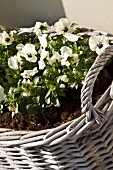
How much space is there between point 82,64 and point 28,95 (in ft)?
0.65

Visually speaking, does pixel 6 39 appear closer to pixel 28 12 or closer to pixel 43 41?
pixel 43 41

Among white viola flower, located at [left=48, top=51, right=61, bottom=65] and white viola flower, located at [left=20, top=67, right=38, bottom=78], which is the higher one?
white viola flower, located at [left=48, top=51, right=61, bottom=65]

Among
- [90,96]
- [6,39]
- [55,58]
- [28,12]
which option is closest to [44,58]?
[55,58]

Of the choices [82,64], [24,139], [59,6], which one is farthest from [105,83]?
[59,6]

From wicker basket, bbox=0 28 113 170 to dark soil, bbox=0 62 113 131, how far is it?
6cm

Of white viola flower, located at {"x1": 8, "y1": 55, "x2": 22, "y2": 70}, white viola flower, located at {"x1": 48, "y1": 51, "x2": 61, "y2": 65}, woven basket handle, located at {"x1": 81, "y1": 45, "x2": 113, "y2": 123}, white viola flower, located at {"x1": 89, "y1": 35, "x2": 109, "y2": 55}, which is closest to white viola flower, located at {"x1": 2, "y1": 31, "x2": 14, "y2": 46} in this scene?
white viola flower, located at {"x1": 8, "y1": 55, "x2": 22, "y2": 70}

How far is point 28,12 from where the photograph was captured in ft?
6.18

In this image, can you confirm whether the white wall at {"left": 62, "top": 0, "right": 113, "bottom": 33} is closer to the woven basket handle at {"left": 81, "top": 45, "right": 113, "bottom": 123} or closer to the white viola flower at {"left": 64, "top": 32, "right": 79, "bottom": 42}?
the white viola flower at {"left": 64, "top": 32, "right": 79, "bottom": 42}

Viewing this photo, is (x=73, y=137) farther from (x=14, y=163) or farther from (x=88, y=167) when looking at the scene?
(x=14, y=163)

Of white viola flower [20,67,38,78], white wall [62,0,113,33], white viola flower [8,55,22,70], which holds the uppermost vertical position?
white wall [62,0,113,33]

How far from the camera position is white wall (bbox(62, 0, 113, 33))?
1682 millimetres

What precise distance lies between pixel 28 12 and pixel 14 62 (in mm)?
551

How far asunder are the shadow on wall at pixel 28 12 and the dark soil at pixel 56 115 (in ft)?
1.82

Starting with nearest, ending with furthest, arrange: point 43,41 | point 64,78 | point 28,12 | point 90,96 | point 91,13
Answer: point 90,96 → point 64,78 → point 43,41 → point 91,13 → point 28,12
